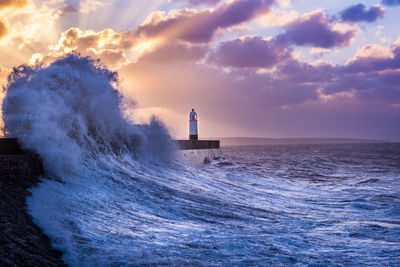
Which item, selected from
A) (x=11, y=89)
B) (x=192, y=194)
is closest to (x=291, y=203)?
(x=192, y=194)

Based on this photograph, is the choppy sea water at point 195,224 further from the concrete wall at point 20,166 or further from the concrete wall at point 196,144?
the concrete wall at point 196,144

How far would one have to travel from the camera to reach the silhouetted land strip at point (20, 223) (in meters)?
3.00

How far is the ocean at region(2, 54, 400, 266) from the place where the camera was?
3721mm

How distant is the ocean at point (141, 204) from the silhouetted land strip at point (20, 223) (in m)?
0.13

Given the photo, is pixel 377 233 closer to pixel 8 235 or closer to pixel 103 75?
pixel 8 235

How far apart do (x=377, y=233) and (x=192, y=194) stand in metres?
3.48

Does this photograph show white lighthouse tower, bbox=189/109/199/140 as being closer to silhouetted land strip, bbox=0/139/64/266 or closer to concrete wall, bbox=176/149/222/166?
concrete wall, bbox=176/149/222/166

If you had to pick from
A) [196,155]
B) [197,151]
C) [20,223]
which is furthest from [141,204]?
[197,151]

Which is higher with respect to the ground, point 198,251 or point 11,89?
point 11,89

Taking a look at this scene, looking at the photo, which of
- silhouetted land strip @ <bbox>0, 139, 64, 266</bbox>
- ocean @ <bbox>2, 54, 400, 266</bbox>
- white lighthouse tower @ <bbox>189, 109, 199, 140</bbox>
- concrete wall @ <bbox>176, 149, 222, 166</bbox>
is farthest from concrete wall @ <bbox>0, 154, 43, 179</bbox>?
white lighthouse tower @ <bbox>189, 109, 199, 140</bbox>

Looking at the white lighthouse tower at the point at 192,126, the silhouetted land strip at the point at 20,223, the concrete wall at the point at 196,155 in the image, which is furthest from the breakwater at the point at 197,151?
→ the silhouetted land strip at the point at 20,223

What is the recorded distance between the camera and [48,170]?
17.0 feet

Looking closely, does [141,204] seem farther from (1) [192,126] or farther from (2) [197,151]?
(1) [192,126]

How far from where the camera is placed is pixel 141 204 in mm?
5602
